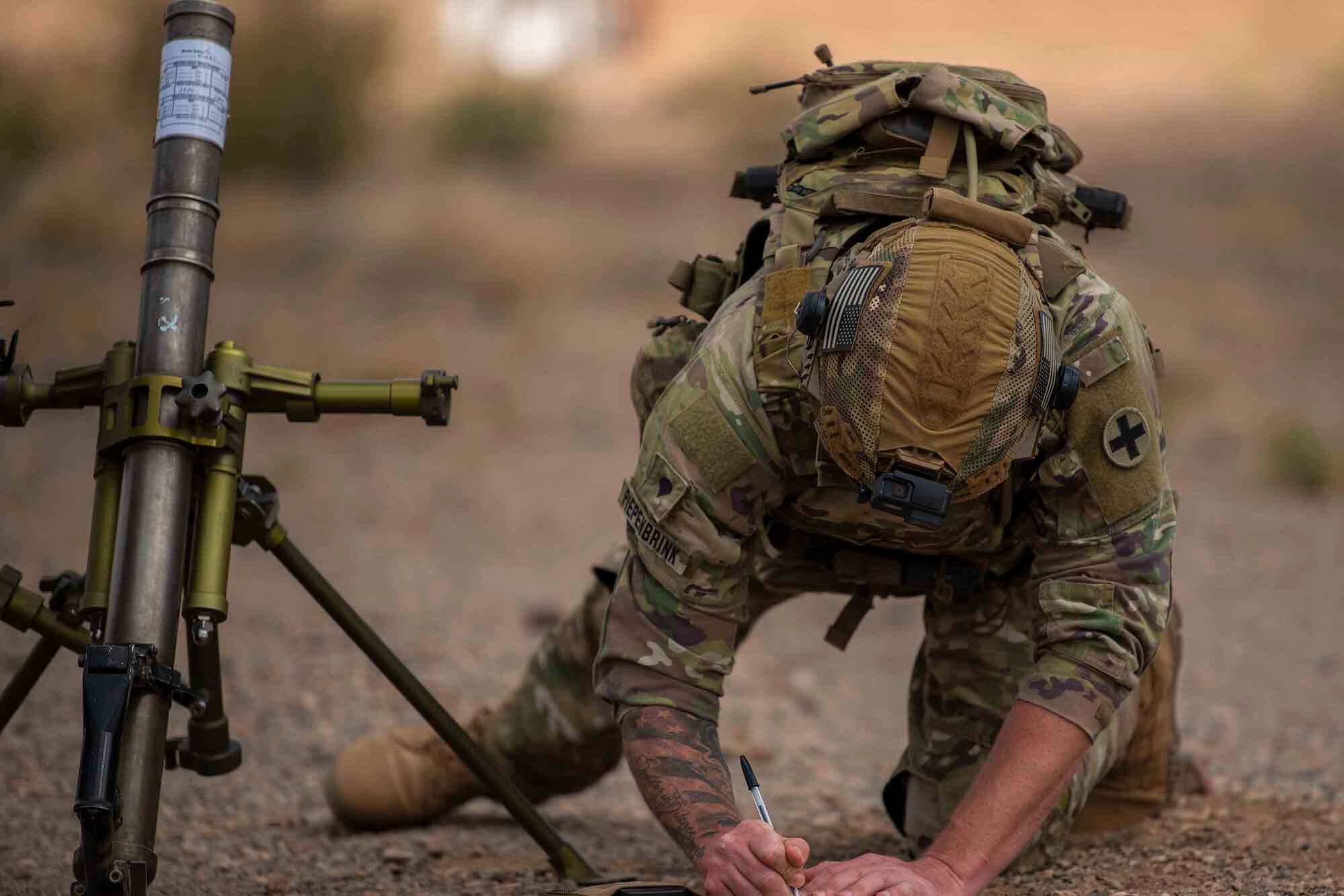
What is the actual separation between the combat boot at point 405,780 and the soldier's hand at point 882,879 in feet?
5.64

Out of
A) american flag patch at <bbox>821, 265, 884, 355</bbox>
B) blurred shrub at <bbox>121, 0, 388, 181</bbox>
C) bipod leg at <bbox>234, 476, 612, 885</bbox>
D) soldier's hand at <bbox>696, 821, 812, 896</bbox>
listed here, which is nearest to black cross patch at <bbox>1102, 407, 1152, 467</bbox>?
american flag patch at <bbox>821, 265, 884, 355</bbox>

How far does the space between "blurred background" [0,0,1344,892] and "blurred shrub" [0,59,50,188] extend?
51 mm

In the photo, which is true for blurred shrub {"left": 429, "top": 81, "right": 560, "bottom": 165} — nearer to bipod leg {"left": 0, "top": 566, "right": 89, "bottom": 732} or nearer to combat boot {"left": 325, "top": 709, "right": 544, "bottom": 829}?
combat boot {"left": 325, "top": 709, "right": 544, "bottom": 829}

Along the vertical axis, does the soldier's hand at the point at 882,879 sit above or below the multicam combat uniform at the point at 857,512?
below

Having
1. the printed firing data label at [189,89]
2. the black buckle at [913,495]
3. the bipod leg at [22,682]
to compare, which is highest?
the printed firing data label at [189,89]

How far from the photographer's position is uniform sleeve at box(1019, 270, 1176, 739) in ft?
8.77

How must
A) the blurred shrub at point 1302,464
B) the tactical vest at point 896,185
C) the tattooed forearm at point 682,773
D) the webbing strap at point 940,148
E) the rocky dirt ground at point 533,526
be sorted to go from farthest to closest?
the blurred shrub at point 1302,464, the rocky dirt ground at point 533,526, the webbing strap at point 940,148, the tactical vest at point 896,185, the tattooed forearm at point 682,773

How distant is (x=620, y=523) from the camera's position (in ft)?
33.0

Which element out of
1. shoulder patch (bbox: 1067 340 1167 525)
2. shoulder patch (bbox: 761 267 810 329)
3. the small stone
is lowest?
the small stone

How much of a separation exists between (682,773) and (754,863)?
31cm

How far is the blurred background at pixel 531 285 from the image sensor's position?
7000mm

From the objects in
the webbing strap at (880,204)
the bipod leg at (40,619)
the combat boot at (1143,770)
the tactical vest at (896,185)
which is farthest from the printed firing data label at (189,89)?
the combat boot at (1143,770)

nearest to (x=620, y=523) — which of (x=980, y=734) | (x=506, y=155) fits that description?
(x=980, y=734)

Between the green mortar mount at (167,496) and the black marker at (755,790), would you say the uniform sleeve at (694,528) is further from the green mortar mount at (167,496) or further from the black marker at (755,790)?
the green mortar mount at (167,496)
